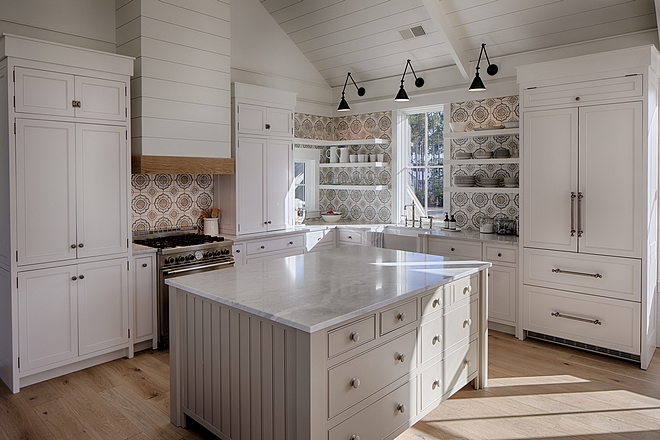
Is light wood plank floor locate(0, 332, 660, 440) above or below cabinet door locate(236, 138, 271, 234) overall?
below

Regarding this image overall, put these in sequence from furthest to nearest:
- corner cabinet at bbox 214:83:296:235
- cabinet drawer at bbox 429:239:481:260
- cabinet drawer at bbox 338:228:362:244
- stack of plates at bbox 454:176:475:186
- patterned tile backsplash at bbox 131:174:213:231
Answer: cabinet drawer at bbox 338:228:362:244, stack of plates at bbox 454:176:475:186, corner cabinet at bbox 214:83:296:235, cabinet drawer at bbox 429:239:481:260, patterned tile backsplash at bbox 131:174:213:231

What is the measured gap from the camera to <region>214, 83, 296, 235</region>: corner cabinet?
16.6 ft

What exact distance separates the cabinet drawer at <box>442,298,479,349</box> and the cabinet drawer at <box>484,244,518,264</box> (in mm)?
1395

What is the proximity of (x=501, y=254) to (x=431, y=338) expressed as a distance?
6.93ft

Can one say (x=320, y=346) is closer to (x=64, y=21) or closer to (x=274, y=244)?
(x=274, y=244)

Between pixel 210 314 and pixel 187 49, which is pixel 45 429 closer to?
pixel 210 314

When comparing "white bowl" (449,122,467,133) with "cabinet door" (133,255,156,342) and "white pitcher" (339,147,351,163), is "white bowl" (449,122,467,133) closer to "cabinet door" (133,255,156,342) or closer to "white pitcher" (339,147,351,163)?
"white pitcher" (339,147,351,163)

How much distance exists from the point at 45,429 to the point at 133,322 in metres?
1.23

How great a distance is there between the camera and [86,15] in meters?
4.26

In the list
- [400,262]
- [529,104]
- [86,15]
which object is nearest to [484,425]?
[400,262]

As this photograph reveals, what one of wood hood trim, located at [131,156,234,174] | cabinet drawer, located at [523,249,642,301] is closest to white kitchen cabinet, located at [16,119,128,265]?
wood hood trim, located at [131,156,234,174]

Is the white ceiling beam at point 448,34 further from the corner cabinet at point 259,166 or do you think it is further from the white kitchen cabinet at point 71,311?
the white kitchen cabinet at point 71,311

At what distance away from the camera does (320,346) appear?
6.89ft

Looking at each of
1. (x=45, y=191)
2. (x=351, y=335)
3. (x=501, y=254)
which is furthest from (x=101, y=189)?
(x=501, y=254)
